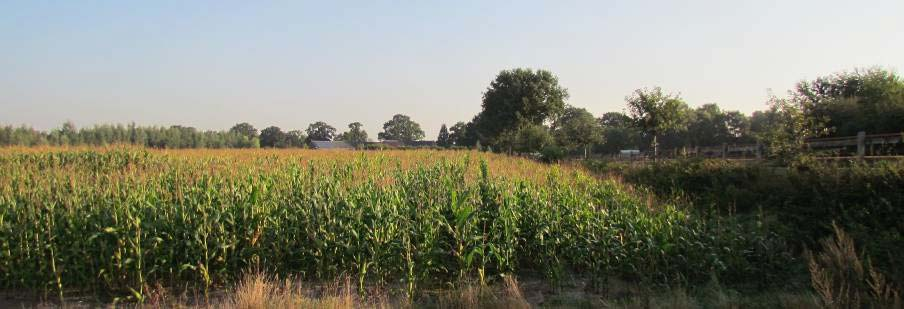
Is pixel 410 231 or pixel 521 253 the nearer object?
pixel 410 231

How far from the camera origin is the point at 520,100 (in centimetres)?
5572

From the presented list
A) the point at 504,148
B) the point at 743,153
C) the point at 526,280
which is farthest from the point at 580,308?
the point at 504,148

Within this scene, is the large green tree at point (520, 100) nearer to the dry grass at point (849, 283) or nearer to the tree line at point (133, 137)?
the tree line at point (133, 137)

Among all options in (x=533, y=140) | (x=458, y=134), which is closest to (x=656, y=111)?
(x=533, y=140)

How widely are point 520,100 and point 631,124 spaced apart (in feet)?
94.1

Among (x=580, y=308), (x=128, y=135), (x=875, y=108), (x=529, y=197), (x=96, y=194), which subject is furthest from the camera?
(x=128, y=135)

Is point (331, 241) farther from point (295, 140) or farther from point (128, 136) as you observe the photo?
point (295, 140)

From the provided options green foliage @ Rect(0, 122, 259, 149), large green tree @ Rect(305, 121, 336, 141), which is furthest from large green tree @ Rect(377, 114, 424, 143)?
green foliage @ Rect(0, 122, 259, 149)

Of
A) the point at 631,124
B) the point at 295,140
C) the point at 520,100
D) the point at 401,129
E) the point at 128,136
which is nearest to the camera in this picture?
the point at 631,124

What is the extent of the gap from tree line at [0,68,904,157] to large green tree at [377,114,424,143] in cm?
4993

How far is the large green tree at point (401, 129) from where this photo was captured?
457 ft

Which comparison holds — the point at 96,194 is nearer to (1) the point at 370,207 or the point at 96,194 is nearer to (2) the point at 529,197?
(1) the point at 370,207

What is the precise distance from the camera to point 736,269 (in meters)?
6.52

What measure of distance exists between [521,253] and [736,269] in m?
2.71
